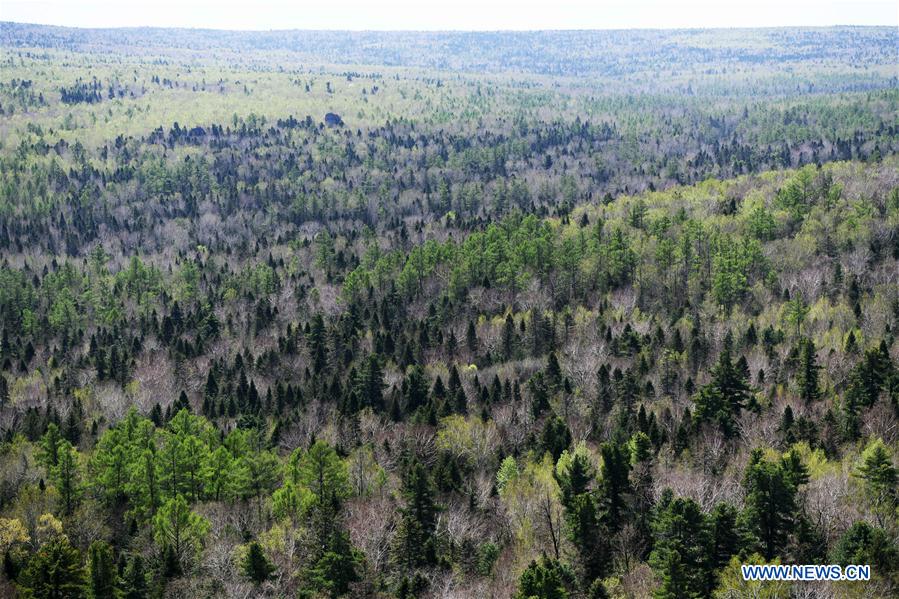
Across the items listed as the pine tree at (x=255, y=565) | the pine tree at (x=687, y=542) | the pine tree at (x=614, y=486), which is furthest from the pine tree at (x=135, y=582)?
the pine tree at (x=614, y=486)

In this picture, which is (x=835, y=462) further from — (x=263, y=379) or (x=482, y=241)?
(x=482, y=241)

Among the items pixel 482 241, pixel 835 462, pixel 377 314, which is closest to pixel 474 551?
pixel 835 462

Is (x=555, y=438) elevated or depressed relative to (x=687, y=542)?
depressed

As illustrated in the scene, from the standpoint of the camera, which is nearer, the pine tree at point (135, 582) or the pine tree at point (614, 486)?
the pine tree at point (135, 582)

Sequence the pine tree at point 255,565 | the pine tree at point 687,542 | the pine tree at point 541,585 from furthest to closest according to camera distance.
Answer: the pine tree at point 255,565 < the pine tree at point 687,542 < the pine tree at point 541,585

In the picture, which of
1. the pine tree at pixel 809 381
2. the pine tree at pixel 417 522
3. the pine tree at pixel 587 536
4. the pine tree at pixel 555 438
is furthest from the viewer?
the pine tree at pixel 809 381

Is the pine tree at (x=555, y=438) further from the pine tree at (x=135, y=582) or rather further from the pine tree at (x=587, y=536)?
the pine tree at (x=135, y=582)

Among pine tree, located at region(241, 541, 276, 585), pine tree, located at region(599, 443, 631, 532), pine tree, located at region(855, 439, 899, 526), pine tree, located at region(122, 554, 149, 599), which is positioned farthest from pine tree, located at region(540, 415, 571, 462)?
pine tree, located at region(122, 554, 149, 599)

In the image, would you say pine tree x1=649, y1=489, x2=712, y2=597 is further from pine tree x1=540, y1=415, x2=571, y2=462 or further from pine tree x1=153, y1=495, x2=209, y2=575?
pine tree x1=153, y1=495, x2=209, y2=575

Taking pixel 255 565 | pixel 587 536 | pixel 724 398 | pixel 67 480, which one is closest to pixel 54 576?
pixel 255 565

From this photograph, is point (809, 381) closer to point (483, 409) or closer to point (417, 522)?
point (483, 409)

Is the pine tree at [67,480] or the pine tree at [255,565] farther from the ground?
the pine tree at [255,565]
